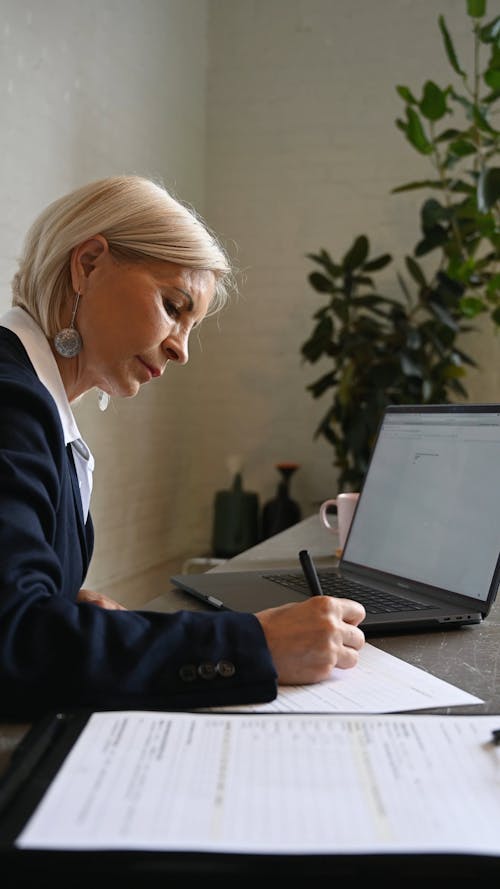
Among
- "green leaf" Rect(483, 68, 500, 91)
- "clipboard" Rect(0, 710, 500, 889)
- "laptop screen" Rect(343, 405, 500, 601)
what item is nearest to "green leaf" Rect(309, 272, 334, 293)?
"green leaf" Rect(483, 68, 500, 91)

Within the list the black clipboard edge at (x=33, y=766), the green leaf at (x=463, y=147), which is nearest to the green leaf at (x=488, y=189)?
the green leaf at (x=463, y=147)

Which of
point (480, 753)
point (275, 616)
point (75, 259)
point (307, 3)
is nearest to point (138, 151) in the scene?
point (307, 3)

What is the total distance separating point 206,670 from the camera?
0.72 meters

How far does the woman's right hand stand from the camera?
78 centimetres

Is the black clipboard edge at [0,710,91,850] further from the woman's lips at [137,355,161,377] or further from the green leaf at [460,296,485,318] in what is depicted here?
the green leaf at [460,296,485,318]

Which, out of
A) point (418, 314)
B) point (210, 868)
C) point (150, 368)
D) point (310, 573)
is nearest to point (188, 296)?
point (150, 368)

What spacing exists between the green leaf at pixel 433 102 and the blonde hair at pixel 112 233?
1963mm

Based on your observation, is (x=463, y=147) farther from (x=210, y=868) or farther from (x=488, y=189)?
(x=210, y=868)

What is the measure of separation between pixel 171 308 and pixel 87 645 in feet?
1.95

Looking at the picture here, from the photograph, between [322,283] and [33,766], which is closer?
[33,766]

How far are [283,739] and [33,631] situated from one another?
0.23m

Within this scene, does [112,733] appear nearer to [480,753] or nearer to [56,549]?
[480,753]

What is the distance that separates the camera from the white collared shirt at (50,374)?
108 centimetres

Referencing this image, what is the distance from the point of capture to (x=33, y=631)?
0.70 meters
